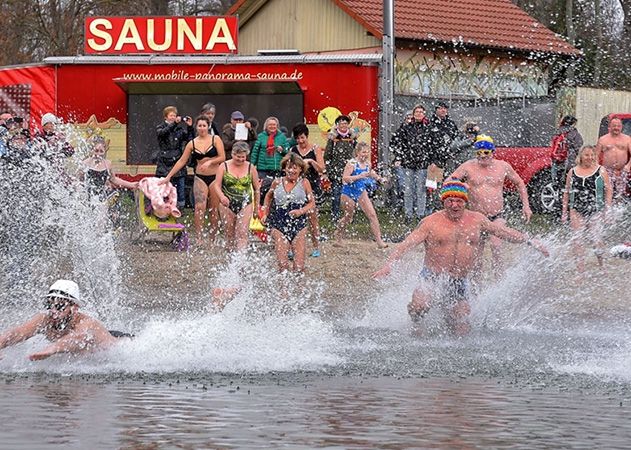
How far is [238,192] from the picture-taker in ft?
55.6

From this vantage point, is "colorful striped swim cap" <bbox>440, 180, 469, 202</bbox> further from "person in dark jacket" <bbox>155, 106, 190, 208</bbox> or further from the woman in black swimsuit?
"person in dark jacket" <bbox>155, 106, 190, 208</bbox>

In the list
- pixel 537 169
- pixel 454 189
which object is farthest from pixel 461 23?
pixel 454 189

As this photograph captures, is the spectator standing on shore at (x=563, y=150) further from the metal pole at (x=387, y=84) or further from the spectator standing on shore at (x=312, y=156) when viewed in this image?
the spectator standing on shore at (x=312, y=156)

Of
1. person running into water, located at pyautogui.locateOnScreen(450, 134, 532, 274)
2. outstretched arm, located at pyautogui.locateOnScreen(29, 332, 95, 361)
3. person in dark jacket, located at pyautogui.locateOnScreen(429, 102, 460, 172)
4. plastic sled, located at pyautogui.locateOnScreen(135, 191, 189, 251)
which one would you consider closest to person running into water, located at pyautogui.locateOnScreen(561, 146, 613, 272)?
person running into water, located at pyautogui.locateOnScreen(450, 134, 532, 274)

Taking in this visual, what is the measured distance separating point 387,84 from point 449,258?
10.4 meters

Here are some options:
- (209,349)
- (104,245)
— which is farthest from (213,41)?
(209,349)

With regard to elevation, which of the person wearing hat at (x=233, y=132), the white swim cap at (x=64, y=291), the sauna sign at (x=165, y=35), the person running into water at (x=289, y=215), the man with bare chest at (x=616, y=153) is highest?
the sauna sign at (x=165, y=35)

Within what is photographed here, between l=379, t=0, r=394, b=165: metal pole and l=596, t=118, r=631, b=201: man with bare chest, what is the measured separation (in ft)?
15.1

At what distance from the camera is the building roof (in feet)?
102

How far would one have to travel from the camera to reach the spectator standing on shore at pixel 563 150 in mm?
22422

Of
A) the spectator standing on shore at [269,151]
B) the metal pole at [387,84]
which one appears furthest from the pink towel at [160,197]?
the metal pole at [387,84]

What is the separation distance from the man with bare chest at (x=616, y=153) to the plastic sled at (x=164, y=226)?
5224 millimetres

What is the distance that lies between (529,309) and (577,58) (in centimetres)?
2010

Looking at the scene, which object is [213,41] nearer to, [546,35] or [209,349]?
[546,35]
